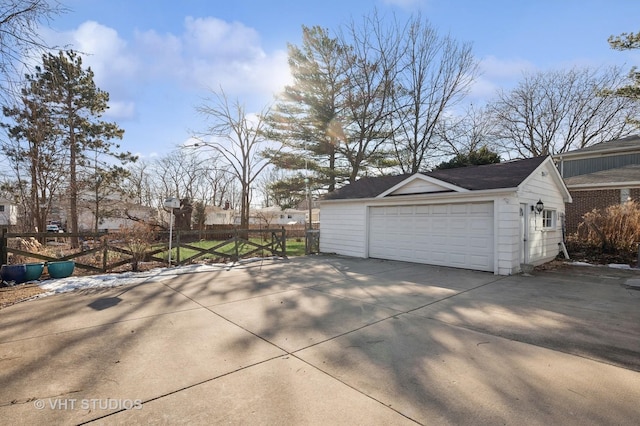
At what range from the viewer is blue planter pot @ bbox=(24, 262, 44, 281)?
684cm

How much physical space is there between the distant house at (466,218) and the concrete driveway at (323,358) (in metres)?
2.69

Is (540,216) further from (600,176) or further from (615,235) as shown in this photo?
(600,176)

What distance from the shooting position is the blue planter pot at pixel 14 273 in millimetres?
6578

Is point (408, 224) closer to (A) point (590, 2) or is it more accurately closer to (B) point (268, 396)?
(A) point (590, 2)

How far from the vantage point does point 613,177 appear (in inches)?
563

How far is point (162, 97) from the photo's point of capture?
1063 centimetres

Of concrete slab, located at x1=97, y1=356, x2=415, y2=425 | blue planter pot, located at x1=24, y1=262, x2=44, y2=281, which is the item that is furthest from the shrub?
concrete slab, located at x1=97, y1=356, x2=415, y2=425

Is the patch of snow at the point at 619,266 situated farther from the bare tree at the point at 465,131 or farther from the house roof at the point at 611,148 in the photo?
the bare tree at the point at 465,131

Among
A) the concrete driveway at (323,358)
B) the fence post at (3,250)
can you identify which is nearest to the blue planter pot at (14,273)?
the fence post at (3,250)

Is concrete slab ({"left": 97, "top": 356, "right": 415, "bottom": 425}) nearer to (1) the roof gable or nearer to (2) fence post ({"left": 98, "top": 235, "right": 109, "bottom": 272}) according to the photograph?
(2) fence post ({"left": 98, "top": 235, "right": 109, "bottom": 272})

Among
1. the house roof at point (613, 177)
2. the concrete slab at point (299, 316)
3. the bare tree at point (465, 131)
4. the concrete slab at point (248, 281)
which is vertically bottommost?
the concrete slab at point (248, 281)

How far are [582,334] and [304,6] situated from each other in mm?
11223

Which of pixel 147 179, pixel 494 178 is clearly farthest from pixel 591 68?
pixel 147 179

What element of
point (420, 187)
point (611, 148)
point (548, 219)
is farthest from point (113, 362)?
point (611, 148)
